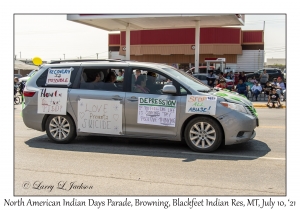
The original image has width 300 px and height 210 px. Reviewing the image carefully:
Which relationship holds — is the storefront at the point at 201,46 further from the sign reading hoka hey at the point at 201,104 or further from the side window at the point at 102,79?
the sign reading hoka hey at the point at 201,104

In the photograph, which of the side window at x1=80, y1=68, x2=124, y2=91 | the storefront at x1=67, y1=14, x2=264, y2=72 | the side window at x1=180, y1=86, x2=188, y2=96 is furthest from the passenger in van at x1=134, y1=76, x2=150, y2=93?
the storefront at x1=67, y1=14, x2=264, y2=72

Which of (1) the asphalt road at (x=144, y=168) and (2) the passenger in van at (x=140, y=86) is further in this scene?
(2) the passenger in van at (x=140, y=86)

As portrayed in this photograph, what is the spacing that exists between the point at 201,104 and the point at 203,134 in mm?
583

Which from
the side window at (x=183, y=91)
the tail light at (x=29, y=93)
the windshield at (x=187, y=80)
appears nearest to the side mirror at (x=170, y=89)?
the side window at (x=183, y=91)

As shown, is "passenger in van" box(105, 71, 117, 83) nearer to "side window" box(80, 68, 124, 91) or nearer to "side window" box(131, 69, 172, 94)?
"side window" box(80, 68, 124, 91)

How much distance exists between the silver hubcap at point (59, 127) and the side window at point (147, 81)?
174cm

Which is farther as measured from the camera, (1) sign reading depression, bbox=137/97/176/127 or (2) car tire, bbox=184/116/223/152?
(1) sign reading depression, bbox=137/97/176/127

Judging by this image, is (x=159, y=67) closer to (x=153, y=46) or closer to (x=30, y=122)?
(x=30, y=122)

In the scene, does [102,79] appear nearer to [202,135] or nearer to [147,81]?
[147,81]

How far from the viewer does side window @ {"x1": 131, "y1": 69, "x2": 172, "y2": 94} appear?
24.6ft

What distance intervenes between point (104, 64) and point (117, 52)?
3842cm

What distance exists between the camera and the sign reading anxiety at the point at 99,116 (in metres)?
7.72

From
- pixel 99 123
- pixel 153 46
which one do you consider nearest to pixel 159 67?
pixel 99 123

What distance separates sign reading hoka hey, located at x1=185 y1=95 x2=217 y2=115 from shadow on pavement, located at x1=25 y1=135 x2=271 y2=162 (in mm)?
823
